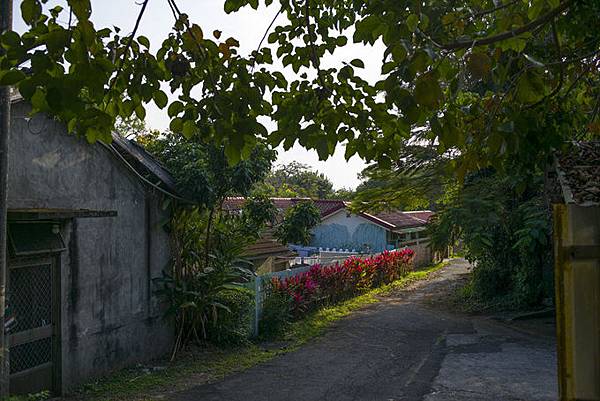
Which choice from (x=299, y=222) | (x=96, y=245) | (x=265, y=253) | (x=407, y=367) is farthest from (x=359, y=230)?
(x=96, y=245)

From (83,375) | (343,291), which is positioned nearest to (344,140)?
(83,375)

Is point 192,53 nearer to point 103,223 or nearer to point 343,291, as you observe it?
point 103,223

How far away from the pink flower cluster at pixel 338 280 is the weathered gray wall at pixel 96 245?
4.10m

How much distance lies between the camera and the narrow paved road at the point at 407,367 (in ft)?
28.7

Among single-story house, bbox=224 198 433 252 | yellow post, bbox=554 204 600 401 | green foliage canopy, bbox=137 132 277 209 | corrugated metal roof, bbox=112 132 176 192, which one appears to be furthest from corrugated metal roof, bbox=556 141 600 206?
single-story house, bbox=224 198 433 252

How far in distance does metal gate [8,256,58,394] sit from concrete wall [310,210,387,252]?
2253 cm

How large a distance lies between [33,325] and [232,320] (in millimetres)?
4414

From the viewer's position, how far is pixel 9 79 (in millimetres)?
2809

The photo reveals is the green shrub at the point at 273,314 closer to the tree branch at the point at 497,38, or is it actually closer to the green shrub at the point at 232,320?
the green shrub at the point at 232,320

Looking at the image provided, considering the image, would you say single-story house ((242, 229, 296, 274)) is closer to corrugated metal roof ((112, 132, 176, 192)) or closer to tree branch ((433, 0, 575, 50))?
corrugated metal roof ((112, 132, 176, 192))

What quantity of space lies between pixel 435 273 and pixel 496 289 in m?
10.8

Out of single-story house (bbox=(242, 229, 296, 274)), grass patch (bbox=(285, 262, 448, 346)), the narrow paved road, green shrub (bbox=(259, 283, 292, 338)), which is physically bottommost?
the narrow paved road

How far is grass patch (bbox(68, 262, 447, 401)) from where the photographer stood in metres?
8.66

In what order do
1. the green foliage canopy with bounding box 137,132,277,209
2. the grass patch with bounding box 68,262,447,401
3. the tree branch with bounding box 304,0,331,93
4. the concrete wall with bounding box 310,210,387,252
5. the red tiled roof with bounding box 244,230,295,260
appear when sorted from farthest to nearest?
the concrete wall with bounding box 310,210,387,252 → the red tiled roof with bounding box 244,230,295,260 → the green foliage canopy with bounding box 137,132,277,209 → the grass patch with bounding box 68,262,447,401 → the tree branch with bounding box 304,0,331,93
